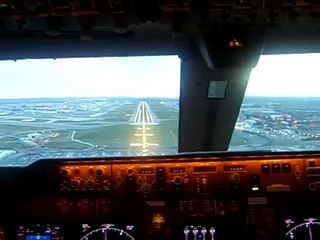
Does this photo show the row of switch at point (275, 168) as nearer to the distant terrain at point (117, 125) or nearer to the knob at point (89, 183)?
the distant terrain at point (117, 125)

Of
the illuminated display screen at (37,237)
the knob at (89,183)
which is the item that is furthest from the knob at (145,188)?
the illuminated display screen at (37,237)

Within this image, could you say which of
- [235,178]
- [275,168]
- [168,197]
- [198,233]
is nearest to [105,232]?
[168,197]

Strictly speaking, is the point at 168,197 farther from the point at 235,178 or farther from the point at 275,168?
the point at 275,168

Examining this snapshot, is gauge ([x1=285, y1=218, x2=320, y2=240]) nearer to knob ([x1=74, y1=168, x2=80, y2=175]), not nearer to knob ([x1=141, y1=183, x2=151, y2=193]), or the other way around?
knob ([x1=141, y1=183, x2=151, y2=193])

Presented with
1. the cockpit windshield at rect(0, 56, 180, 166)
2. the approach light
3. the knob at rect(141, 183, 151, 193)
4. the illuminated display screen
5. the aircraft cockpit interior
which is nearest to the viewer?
the aircraft cockpit interior

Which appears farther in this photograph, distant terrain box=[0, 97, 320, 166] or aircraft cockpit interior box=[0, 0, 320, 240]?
distant terrain box=[0, 97, 320, 166]

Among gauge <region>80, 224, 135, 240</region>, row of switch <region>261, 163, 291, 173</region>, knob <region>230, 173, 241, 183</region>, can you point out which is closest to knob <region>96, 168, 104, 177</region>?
gauge <region>80, 224, 135, 240</region>

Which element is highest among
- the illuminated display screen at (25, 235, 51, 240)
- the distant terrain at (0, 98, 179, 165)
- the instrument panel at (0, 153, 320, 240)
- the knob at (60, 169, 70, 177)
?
the distant terrain at (0, 98, 179, 165)
